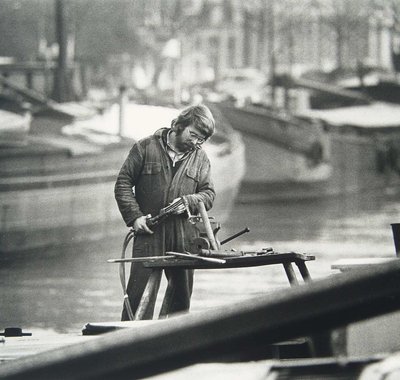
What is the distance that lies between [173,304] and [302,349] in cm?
101

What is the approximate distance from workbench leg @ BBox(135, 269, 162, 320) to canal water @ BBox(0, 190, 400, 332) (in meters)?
0.52

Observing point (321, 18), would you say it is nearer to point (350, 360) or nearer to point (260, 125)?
point (260, 125)

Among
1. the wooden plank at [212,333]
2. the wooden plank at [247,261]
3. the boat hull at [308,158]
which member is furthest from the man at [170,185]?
the wooden plank at [212,333]

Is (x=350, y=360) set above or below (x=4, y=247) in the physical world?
above

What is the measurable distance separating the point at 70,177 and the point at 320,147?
5.59 ft

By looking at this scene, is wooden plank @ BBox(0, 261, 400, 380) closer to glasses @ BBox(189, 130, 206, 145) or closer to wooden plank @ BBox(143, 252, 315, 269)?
wooden plank @ BBox(143, 252, 315, 269)

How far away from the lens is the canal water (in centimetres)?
580

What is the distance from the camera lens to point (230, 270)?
6117mm

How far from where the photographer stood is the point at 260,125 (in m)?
7.21

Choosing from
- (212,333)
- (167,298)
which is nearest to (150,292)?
(167,298)

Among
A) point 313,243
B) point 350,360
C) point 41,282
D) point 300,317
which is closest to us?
point 300,317

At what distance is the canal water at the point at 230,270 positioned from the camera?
5.80m

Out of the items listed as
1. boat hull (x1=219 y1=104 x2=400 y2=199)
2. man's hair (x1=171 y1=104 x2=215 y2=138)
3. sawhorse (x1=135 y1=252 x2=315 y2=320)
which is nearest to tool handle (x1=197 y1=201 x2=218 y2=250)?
sawhorse (x1=135 y1=252 x2=315 y2=320)

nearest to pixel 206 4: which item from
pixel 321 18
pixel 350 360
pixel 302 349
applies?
pixel 321 18
